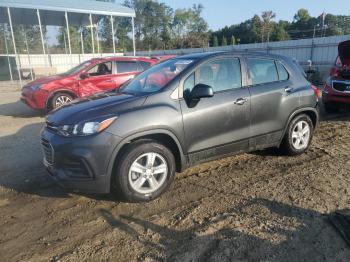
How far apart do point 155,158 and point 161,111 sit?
0.58 m

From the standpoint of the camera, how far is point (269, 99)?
5.12 meters

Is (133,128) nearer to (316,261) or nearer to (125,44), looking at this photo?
(316,261)

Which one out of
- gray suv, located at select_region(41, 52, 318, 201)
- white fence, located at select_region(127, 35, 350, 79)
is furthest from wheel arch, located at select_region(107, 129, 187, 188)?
white fence, located at select_region(127, 35, 350, 79)

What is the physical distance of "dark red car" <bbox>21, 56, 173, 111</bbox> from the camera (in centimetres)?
994

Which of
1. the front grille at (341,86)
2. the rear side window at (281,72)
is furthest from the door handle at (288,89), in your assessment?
the front grille at (341,86)

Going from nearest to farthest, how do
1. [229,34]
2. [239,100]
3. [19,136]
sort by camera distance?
[239,100]
[19,136]
[229,34]

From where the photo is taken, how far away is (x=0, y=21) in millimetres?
25859

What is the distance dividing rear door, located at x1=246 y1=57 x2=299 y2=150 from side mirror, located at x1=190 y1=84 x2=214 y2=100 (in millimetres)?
906

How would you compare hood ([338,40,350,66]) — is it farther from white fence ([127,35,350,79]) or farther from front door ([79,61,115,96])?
white fence ([127,35,350,79])

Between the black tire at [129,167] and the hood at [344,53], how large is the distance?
6.89 m

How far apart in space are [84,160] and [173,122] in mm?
1156

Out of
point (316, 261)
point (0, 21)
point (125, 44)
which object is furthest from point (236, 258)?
point (125, 44)

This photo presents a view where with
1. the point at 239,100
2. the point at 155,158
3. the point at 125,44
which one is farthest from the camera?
the point at 125,44

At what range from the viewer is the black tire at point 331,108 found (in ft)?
30.1
